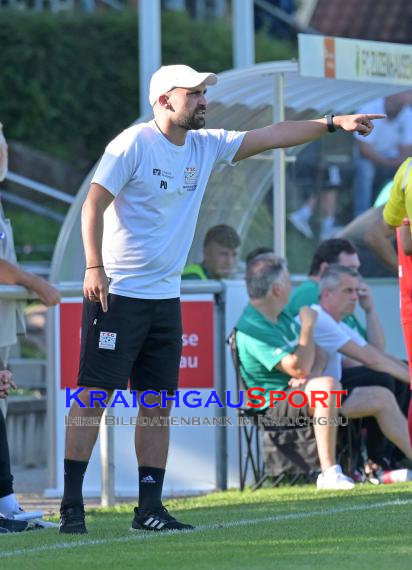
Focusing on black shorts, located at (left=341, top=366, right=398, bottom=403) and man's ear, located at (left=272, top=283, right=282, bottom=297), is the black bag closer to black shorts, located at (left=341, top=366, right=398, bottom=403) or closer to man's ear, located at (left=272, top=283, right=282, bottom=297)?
black shorts, located at (left=341, top=366, right=398, bottom=403)

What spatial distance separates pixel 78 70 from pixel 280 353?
63.2 ft

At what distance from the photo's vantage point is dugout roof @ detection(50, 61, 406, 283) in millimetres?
11422

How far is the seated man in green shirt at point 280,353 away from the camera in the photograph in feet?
33.0

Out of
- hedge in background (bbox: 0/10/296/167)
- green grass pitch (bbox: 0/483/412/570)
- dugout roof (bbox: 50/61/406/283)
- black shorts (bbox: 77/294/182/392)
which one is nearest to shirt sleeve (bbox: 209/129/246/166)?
black shorts (bbox: 77/294/182/392)

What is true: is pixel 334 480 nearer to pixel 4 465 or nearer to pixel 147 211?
pixel 4 465

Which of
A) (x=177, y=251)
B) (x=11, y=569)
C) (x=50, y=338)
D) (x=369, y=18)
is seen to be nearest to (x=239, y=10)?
(x=50, y=338)

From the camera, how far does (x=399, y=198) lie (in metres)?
8.59

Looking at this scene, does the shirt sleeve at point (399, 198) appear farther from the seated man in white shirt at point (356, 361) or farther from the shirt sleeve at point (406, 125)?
the shirt sleeve at point (406, 125)

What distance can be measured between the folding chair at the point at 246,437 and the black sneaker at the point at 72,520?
123 inches

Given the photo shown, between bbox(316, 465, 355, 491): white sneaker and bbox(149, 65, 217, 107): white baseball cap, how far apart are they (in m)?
3.20

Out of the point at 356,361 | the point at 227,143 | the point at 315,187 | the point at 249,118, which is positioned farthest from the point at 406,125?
the point at 227,143

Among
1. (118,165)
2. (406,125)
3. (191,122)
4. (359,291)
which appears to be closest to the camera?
(118,165)

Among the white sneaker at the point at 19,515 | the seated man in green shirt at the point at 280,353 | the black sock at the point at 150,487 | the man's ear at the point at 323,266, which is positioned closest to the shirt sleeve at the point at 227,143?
the black sock at the point at 150,487

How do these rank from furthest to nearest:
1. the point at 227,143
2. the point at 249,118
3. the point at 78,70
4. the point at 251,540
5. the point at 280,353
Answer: the point at 78,70 < the point at 249,118 < the point at 280,353 < the point at 227,143 < the point at 251,540
